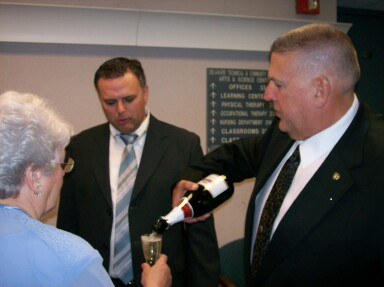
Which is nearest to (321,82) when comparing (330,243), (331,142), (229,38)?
(331,142)

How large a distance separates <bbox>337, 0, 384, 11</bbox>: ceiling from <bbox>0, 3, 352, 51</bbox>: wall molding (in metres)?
0.93

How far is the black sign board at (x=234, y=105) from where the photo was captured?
9.77 feet

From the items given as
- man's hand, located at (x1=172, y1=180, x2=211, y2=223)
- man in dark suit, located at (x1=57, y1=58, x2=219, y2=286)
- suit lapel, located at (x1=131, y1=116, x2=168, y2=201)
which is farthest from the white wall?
man's hand, located at (x1=172, y1=180, x2=211, y2=223)

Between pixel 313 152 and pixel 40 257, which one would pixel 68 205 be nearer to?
pixel 40 257

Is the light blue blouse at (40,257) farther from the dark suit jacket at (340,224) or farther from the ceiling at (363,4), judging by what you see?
the ceiling at (363,4)

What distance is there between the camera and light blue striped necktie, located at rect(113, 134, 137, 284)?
180 centimetres

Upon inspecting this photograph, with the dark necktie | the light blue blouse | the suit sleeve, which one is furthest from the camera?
the suit sleeve

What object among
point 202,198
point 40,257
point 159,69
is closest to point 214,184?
point 202,198

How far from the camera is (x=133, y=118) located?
75.0 inches

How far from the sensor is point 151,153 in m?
1.90

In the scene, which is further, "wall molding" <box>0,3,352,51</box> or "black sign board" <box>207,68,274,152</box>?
"black sign board" <box>207,68,274,152</box>

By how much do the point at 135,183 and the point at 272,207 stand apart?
0.71 meters

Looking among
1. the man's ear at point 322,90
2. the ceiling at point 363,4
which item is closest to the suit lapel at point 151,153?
the man's ear at point 322,90

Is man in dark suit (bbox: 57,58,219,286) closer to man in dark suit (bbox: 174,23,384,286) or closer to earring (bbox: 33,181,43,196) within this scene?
man in dark suit (bbox: 174,23,384,286)
